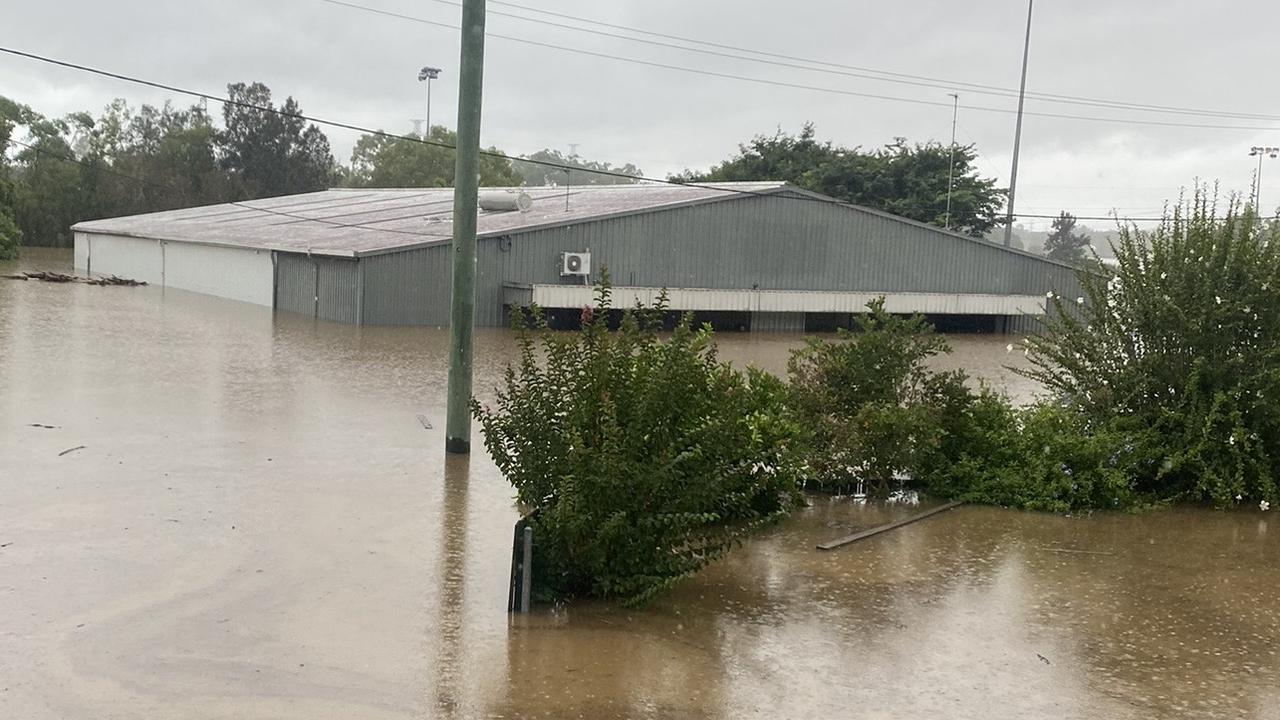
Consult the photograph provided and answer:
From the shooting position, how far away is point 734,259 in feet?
130

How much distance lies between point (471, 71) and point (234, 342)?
1571 centimetres

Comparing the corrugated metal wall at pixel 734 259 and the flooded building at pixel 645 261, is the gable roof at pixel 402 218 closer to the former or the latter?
the flooded building at pixel 645 261

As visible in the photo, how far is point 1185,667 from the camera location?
7586mm

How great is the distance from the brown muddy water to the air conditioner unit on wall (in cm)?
2220

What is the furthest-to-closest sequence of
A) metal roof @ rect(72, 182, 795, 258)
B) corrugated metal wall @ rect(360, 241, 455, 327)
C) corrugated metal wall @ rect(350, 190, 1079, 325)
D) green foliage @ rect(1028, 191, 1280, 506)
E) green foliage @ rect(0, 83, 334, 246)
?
1. green foliage @ rect(0, 83, 334, 246)
2. metal roof @ rect(72, 182, 795, 258)
3. corrugated metal wall @ rect(350, 190, 1079, 325)
4. corrugated metal wall @ rect(360, 241, 455, 327)
5. green foliage @ rect(1028, 191, 1280, 506)

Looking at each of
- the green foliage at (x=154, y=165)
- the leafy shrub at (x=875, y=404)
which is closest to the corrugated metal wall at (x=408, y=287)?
the leafy shrub at (x=875, y=404)

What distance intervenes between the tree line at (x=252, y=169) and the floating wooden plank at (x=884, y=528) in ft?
157

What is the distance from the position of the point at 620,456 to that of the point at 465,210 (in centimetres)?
609

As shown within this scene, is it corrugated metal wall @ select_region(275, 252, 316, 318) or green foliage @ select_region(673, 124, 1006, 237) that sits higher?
green foliage @ select_region(673, 124, 1006, 237)

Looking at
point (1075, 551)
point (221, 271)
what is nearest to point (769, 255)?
point (221, 271)

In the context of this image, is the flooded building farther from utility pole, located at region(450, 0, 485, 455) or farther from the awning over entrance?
utility pole, located at region(450, 0, 485, 455)

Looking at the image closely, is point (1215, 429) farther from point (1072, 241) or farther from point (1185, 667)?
point (1072, 241)

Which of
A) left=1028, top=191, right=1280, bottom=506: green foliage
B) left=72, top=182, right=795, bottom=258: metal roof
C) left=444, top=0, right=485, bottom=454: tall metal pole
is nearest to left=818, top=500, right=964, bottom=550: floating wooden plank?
left=1028, top=191, right=1280, bottom=506: green foliage

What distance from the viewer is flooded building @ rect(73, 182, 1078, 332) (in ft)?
114
